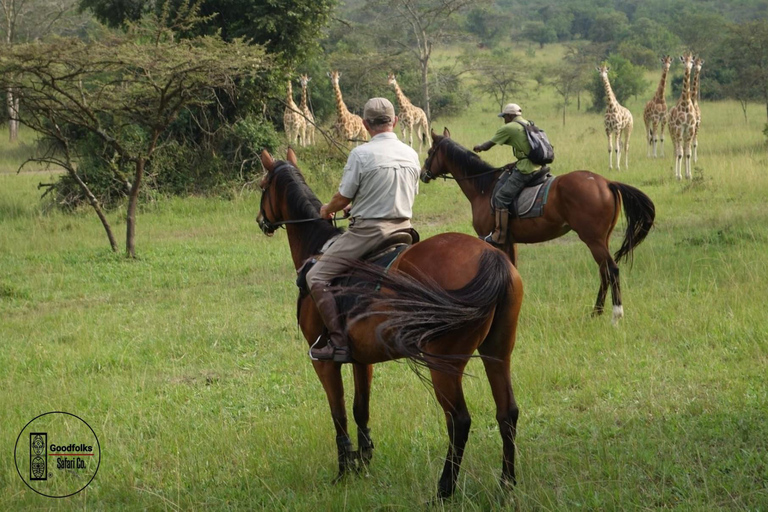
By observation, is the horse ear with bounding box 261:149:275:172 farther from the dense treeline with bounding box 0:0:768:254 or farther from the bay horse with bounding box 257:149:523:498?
the dense treeline with bounding box 0:0:768:254

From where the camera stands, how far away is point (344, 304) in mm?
4359

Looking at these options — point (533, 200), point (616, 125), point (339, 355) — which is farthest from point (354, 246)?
point (616, 125)

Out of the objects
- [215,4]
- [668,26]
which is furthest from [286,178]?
[668,26]

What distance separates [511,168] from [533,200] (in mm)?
470

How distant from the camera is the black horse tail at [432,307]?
376cm

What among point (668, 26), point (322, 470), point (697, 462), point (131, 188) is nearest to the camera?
point (697, 462)

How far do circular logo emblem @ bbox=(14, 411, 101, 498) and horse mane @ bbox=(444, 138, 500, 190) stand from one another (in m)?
5.08

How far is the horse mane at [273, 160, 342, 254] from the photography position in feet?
16.5

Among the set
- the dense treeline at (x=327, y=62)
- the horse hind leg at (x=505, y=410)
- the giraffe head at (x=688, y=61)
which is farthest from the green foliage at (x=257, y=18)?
the horse hind leg at (x=505, y=410)

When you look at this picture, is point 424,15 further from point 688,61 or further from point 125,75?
point 125,75

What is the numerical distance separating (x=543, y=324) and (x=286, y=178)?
3132 millimetres

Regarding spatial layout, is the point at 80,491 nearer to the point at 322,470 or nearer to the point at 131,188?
the point at 322,470

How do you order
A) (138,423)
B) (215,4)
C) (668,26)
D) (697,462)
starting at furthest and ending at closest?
1. (668,26)
2. (215,4)
3. (138,423)
4. (697,462)

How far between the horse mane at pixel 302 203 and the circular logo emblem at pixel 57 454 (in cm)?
191
